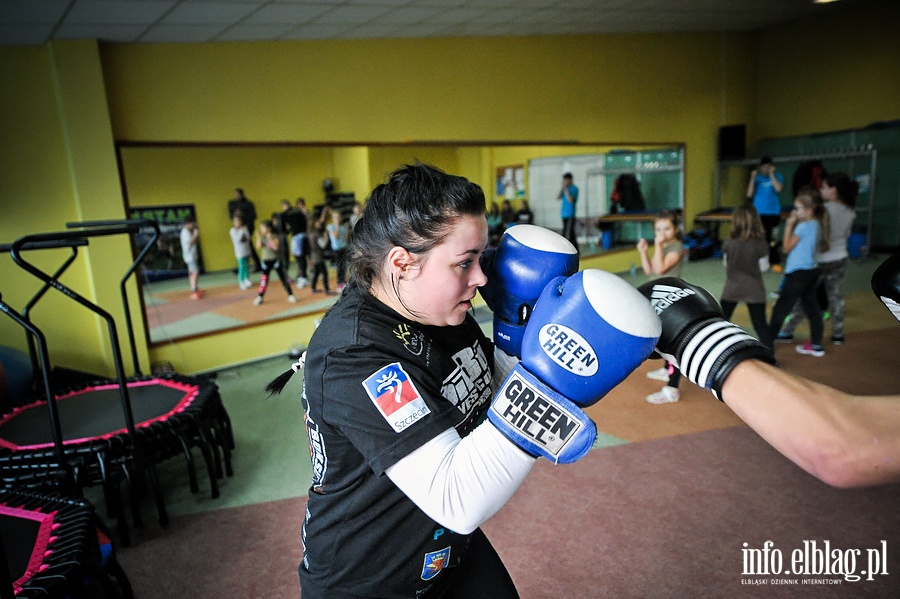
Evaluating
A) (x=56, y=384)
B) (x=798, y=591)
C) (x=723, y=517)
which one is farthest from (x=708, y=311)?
(x=56, y=384)

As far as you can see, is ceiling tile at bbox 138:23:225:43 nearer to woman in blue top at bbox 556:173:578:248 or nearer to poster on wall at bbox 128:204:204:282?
poster on wall at bbox 128:204:204:282

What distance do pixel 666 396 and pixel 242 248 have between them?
4.87 metres

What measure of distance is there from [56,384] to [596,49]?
6.77 m

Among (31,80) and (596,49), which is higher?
(596,49)

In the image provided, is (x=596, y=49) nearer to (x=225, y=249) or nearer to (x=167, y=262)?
(x=225, y=249)

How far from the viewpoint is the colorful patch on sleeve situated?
1182mm

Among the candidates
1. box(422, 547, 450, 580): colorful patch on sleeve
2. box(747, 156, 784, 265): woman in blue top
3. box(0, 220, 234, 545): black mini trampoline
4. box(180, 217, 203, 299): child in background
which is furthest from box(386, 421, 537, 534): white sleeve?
box(747, 156, 784, 265): woman in blue top

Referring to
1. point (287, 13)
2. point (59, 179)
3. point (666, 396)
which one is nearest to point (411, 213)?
point (666, 396)

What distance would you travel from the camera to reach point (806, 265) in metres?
4.27

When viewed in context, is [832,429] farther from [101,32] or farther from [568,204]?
[568,204]

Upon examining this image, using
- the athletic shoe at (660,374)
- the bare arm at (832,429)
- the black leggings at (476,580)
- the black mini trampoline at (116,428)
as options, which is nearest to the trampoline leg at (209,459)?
the black mini trampoline at (116,428)

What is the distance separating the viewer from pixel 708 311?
3.51 ft

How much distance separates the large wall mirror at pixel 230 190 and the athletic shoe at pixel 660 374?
2767 mm

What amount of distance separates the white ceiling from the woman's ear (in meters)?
3.37
